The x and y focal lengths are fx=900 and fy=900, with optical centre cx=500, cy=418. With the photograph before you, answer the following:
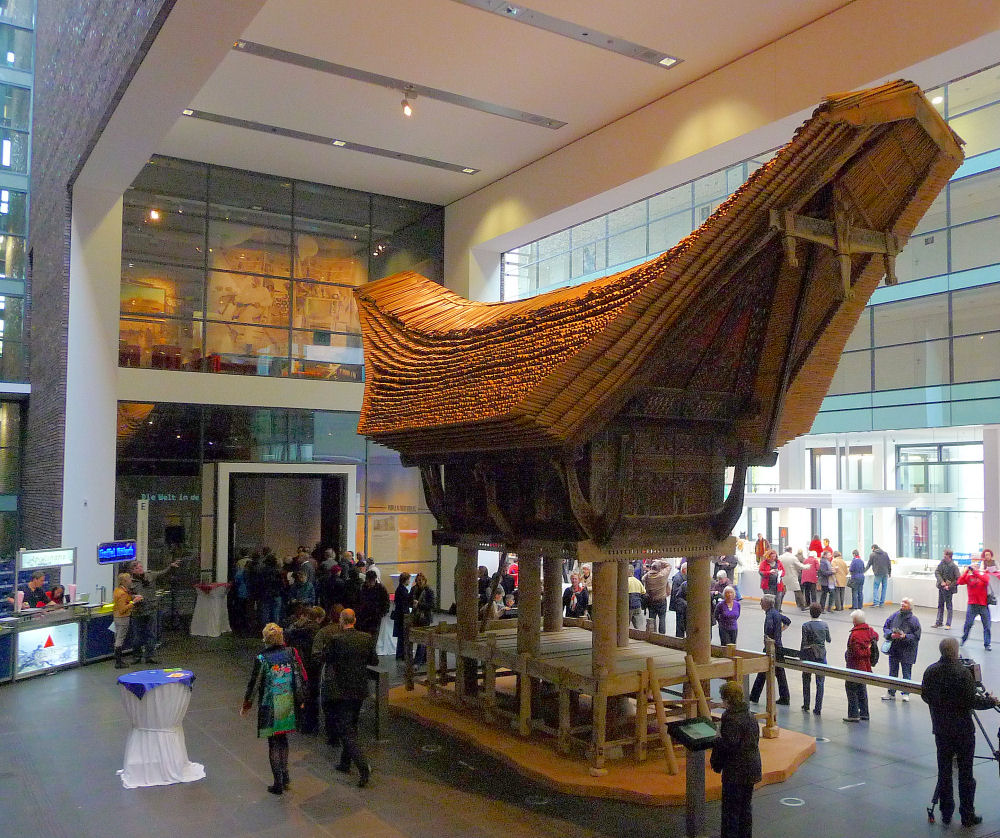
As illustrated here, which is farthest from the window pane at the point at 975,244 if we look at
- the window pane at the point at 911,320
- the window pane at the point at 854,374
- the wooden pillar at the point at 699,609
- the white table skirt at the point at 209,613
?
the white table skirt at the point at 209,613

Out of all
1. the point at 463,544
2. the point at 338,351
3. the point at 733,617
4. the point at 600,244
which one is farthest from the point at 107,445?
the point at 600,244

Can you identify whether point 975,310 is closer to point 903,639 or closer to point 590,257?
point 903,639

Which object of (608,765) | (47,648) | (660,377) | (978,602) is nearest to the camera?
(660,377)

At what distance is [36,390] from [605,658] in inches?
637

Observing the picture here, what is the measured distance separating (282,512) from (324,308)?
496cm

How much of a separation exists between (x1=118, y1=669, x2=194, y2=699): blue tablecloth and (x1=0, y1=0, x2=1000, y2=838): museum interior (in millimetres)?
257

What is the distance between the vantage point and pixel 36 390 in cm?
1950

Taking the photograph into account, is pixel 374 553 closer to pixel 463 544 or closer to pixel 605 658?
pixel 463 544

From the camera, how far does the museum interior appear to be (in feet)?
24.3

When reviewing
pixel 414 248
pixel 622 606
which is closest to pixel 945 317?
pixel 622 606

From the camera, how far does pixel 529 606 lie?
9180 mm

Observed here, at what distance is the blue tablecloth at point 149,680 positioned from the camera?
25.0ft

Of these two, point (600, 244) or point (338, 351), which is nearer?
point (338, 351)

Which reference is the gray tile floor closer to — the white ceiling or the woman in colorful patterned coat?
the woman in colorful patterned coat
